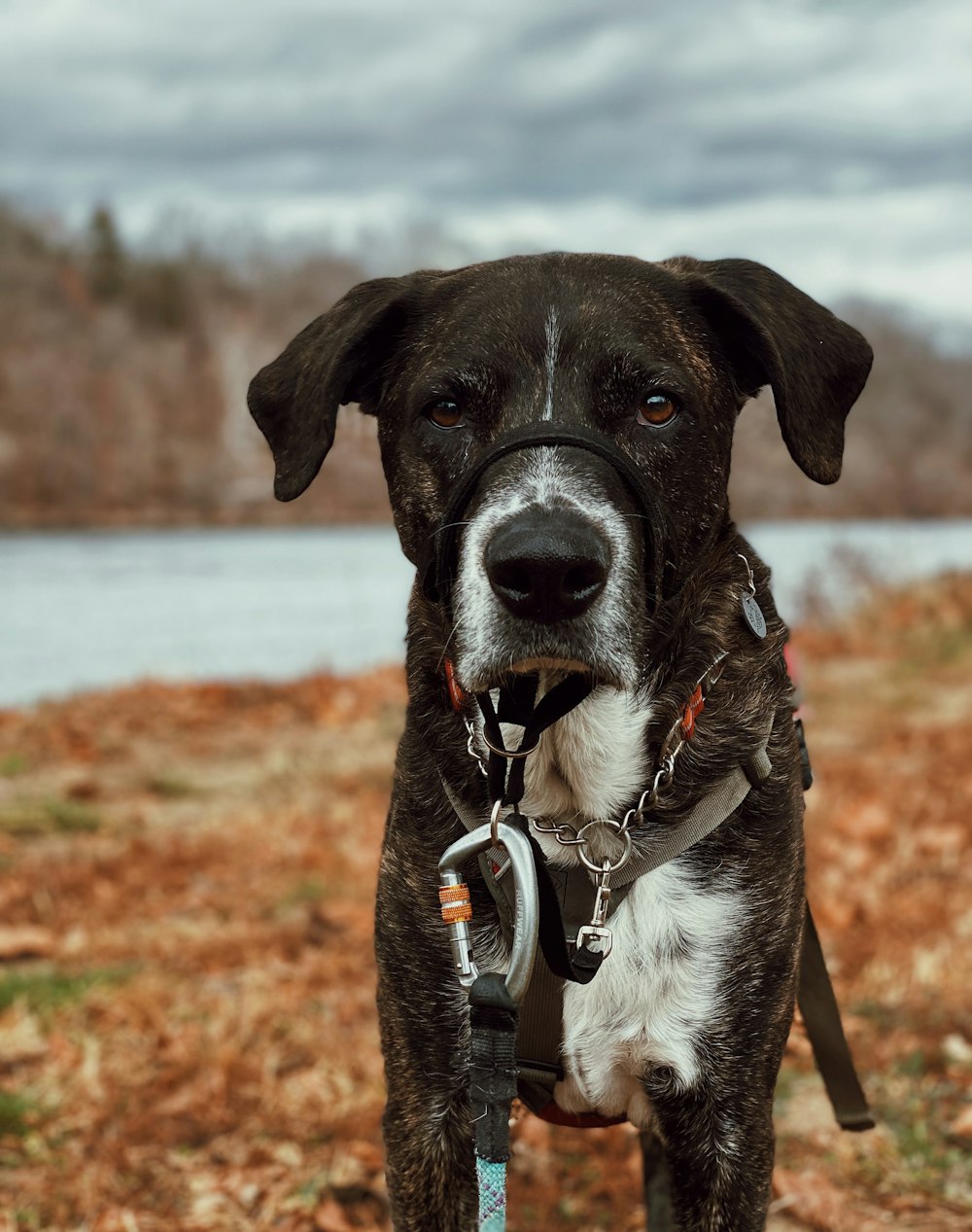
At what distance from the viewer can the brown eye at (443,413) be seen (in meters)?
2.54

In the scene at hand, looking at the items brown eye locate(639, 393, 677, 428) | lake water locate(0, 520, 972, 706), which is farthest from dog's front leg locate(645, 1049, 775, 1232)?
lake water locate(0, 520, 972, 706)

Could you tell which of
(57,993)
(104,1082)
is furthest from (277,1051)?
(57,993)

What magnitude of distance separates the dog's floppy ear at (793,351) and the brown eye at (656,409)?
0.25 meters

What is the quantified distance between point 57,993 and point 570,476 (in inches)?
141

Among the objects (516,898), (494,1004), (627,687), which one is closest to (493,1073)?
(494,1004)

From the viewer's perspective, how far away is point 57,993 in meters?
4.88

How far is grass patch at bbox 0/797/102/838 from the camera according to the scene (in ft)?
25.3

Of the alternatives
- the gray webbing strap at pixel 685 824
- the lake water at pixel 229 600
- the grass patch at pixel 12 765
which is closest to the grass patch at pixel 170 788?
the grass patch at pixel 12 765

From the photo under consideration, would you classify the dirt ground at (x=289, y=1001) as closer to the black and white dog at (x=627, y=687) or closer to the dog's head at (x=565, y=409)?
the black and white dog at (x=627, y=687)

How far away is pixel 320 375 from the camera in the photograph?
2664 millimetres

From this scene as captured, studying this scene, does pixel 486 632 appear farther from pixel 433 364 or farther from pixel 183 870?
pixel 183 870

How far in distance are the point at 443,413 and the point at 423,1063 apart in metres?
1.26

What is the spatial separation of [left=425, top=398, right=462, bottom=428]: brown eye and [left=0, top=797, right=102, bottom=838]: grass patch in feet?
19.2

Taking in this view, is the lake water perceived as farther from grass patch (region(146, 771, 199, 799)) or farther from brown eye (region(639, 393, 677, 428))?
brown eye (region(639, 393, 677, 428))
